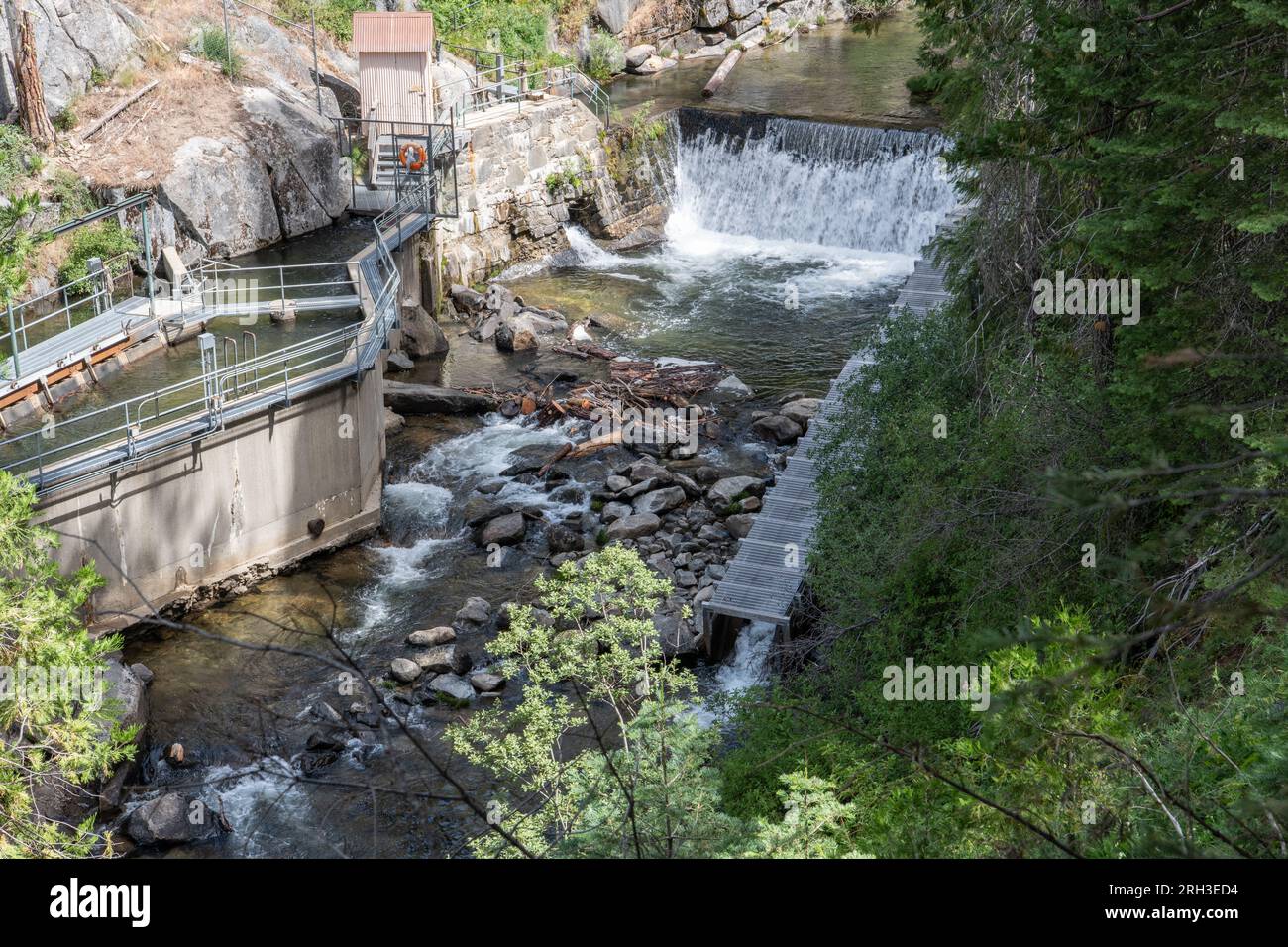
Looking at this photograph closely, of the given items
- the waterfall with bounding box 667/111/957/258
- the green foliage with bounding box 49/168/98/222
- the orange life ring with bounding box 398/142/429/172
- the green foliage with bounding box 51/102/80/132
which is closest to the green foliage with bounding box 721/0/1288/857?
the orange life ring with bounding box 398/142/429/172

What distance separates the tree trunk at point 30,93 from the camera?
75.8 ft

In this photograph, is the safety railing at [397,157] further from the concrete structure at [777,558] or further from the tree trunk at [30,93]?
the concrete structure at [777,558]

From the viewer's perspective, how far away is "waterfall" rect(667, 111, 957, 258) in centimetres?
2927

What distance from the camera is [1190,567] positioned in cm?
954

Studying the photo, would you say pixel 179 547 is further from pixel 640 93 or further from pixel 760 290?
pixel 640 93

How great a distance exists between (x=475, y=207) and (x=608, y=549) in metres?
17.0

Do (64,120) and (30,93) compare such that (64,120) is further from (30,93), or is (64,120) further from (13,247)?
(13,247)

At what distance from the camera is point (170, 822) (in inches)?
503

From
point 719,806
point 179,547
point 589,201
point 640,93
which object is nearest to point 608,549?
point 719,806

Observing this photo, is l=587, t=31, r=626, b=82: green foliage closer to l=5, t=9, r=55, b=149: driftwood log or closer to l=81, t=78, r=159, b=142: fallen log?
l=81, t=78, r=159, b=142: fallen log

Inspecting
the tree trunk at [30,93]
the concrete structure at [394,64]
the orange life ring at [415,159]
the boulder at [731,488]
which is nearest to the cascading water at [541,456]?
the boulder at [731,488]

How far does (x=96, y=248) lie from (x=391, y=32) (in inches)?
316

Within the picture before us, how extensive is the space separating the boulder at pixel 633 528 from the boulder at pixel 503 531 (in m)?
1.36

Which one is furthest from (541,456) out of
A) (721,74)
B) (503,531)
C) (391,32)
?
(721,74)
